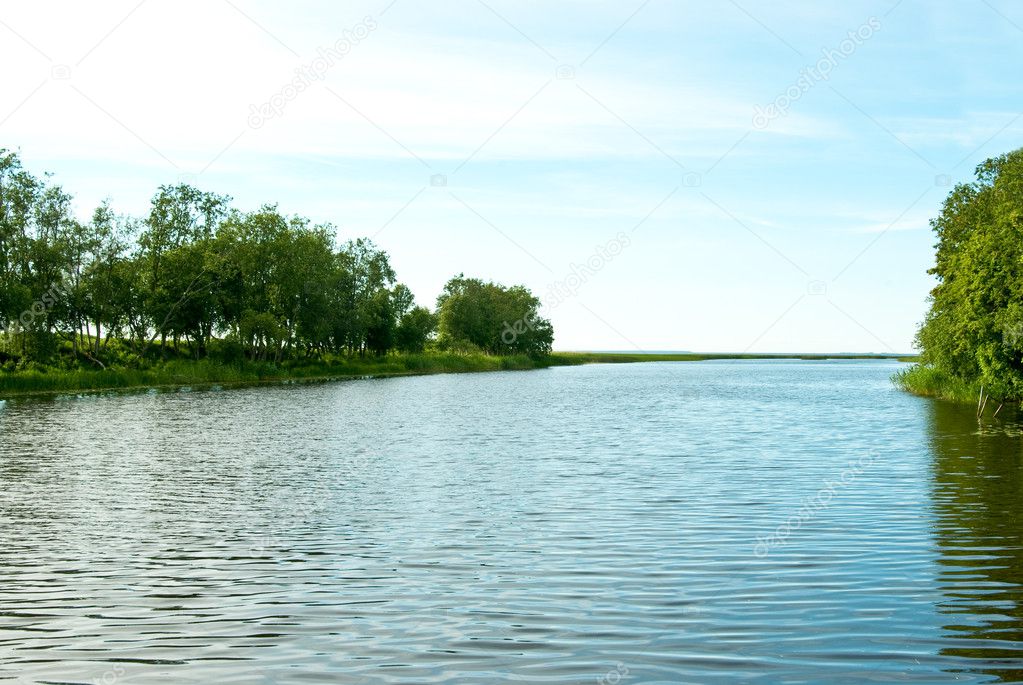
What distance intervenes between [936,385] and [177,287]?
66254mm

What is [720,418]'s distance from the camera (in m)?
46.5

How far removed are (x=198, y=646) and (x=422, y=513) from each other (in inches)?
355

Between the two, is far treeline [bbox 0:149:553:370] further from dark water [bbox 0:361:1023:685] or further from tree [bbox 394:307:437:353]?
dark water [bbox 0:361:1023:685]

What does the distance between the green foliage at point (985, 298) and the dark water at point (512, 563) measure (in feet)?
31.3

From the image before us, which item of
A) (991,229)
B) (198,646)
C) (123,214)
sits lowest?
(198,646)

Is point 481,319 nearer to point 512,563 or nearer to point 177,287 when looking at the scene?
point 177,287

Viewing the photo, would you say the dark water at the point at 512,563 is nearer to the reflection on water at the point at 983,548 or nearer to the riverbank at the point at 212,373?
the reflection on water at the point at 983,548

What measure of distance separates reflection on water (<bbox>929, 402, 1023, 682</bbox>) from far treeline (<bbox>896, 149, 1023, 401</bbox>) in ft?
33.2

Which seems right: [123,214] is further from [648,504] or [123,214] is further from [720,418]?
[648,504]

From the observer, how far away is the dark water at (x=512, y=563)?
368 inches

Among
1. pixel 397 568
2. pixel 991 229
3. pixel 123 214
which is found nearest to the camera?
pixel 397 568

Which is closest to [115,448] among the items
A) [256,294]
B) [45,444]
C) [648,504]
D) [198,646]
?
[45,444]

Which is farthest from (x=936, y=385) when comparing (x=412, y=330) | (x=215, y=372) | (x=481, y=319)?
(x=481, y=319)

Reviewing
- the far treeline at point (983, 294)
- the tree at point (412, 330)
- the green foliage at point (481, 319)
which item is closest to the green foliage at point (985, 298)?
the far treeline at point (983, 294)
